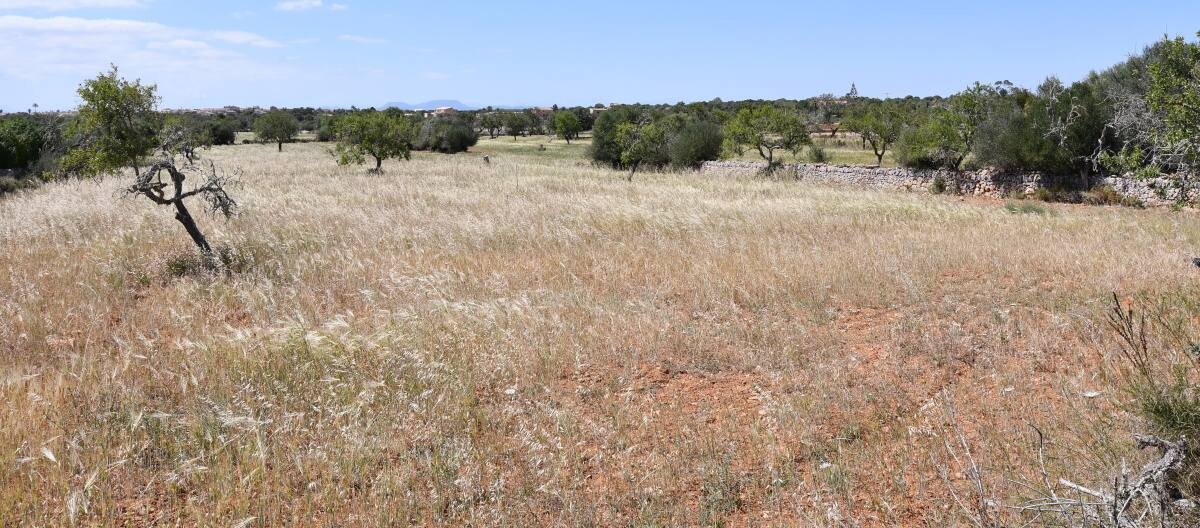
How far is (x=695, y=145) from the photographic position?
4231 cm

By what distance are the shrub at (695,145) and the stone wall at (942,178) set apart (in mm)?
4353

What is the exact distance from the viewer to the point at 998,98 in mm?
29453

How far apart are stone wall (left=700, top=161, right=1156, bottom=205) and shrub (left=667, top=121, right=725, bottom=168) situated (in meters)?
4.35

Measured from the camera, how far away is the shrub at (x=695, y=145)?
138 feet

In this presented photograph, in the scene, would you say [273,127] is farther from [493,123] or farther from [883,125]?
[883,125]

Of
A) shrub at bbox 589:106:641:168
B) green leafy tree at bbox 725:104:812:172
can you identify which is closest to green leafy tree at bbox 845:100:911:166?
green leafy tree at bbox 725:104:812:172

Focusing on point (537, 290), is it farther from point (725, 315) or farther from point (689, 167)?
point (689, 167)

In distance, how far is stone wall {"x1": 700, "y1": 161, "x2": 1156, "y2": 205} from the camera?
2286cm

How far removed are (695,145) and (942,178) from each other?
1699 cm

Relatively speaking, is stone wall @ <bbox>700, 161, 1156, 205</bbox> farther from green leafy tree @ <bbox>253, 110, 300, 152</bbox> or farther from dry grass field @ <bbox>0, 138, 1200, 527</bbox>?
green leafy tree @ <bbox>253, 110, 300, 152</bbox>

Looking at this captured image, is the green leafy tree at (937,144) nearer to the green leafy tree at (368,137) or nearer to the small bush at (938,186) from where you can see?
the small bush at (938,186)

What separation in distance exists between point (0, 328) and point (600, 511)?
6684 millimetres

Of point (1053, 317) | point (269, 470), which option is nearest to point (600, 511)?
point (269, 470)

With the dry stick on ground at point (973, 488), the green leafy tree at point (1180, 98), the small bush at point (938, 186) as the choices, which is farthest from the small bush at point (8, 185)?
the small bush at point (938, 186)
